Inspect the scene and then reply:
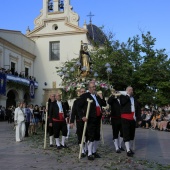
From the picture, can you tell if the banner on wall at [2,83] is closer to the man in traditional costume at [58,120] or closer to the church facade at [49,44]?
the church facade at [49,44]

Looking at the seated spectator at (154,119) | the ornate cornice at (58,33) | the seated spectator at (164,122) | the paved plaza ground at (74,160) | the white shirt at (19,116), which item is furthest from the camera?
the ornate cornice at (58,33)

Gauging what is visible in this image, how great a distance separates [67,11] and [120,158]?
35.0 metres

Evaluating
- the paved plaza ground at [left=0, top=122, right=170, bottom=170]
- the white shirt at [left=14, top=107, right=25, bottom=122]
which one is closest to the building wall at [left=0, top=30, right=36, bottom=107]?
the white shirt at [left=14, top=107, right=25, bottom=122]

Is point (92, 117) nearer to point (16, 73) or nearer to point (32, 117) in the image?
point (32, 117)

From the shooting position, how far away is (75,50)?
40281 mm

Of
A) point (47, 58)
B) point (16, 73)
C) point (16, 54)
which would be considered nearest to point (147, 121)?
point (16, 73)

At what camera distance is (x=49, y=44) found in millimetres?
41125

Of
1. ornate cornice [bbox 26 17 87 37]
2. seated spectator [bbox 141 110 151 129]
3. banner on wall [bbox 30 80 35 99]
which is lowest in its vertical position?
seated spectator [bbox 141 110 151 129]

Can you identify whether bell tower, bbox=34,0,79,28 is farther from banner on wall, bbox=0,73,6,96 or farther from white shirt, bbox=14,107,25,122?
white shirt, bbox=14,107,25,122

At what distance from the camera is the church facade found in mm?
40031

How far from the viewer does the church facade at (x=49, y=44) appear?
40.0m

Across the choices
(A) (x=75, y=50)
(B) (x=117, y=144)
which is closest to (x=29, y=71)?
(A) (x=75, y=50)

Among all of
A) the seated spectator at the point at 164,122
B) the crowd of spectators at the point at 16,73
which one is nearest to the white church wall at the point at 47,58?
the crowd of spectators at the point at 16,73

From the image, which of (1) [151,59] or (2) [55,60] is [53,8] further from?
(1) [151,59]
